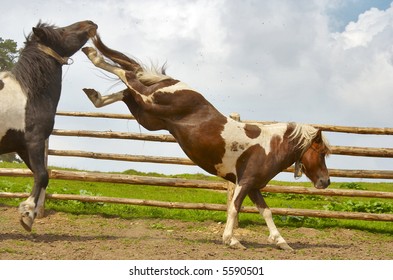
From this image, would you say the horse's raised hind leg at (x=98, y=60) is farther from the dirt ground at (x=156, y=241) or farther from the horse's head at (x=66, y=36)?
the dirt ground at (x=156, y=241)

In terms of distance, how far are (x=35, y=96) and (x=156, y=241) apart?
2.36 meters

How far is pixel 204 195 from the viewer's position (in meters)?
11.7

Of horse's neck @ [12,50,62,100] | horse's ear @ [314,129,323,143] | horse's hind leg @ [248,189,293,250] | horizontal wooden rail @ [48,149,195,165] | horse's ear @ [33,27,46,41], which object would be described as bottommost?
horse's hind leg @ [248,189,293,250]

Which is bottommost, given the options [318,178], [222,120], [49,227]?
[49,227]

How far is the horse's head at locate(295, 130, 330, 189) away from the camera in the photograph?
656cm

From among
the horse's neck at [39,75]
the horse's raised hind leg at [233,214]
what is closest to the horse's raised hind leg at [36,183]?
the horse's neck at [39,75]

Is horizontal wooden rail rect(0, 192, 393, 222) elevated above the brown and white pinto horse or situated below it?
below

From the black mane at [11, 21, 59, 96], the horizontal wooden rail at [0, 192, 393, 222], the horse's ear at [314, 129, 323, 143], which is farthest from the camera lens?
the horizontal wooden rail at [0, 192, 393, 222]

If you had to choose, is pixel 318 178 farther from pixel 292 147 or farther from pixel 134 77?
pixel 134 77

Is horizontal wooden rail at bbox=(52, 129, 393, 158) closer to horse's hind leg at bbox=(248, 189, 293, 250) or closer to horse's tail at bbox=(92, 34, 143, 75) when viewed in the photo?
horse's tail at bbox=(92, 34, 143, 75)

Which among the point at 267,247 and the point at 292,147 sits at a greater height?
the point at 292,147

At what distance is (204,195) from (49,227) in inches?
184

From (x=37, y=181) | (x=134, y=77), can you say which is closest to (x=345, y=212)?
(x=134, y=77)

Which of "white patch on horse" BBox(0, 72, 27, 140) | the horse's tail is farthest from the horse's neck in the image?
the horse's tail
